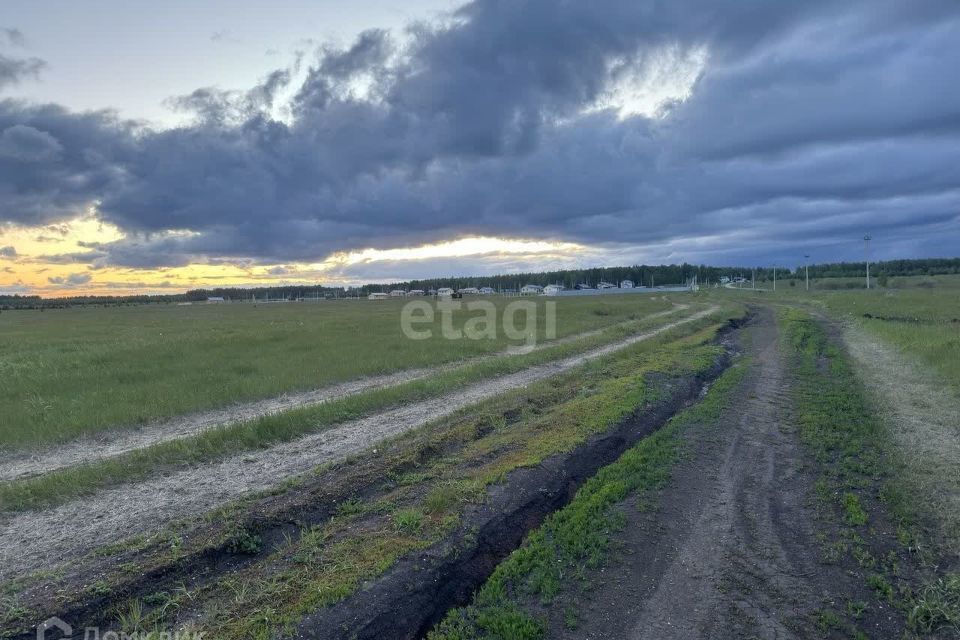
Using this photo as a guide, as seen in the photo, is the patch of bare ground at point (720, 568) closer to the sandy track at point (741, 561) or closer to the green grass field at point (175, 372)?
the sandy track at point (741, 561)

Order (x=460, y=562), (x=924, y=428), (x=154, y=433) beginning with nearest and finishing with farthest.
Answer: (x=460, y=562), (x=924, y=428), (x=154, y=433)

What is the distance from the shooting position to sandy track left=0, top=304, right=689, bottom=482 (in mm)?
10188

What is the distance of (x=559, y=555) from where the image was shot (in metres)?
6.07

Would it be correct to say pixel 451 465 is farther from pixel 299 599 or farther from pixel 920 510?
pixel 920 510

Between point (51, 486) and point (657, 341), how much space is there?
2463 centimetres

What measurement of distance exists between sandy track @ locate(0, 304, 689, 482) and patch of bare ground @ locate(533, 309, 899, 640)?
9.53 meters

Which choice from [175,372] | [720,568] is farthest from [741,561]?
[175,372]

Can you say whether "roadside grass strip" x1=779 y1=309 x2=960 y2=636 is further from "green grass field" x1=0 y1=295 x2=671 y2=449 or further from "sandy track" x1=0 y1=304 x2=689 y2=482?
"green grass field" x1=0 y1=295 x2=671 y2=449

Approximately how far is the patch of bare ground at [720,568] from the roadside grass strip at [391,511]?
0.57 meters

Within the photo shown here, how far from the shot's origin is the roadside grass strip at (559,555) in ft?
16.3

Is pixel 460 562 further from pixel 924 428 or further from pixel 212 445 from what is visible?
pixel 924 428

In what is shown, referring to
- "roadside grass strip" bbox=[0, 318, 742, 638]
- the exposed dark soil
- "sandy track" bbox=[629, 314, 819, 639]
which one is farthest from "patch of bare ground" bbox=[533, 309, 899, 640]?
the exposed dark soil

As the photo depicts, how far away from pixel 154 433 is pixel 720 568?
11.9 meters

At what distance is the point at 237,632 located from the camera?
15.6 feet
